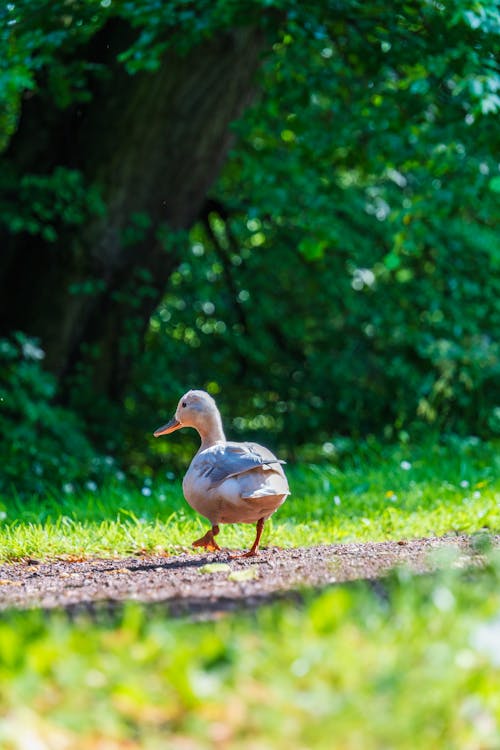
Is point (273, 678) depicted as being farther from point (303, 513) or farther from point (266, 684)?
point (303, 513)

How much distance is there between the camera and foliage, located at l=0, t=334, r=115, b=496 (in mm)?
8312

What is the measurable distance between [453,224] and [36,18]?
5112mm

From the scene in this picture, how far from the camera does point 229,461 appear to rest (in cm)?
497

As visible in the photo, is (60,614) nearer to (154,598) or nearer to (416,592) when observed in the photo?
(154,598)

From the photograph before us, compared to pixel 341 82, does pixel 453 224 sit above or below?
below

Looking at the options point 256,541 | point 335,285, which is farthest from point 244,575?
point 335,285

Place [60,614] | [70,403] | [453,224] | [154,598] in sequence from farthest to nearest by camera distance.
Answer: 1. [453,224]
2. [70,403]
3. [154,598]
4. [60,614]

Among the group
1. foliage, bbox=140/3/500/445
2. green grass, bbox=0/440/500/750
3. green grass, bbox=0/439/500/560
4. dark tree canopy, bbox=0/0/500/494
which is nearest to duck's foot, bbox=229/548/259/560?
green grass, bbox=0/439/500/560

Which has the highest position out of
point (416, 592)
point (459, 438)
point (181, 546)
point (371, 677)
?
point (371, 677)

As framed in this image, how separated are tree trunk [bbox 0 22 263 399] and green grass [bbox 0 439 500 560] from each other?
1.88 metres

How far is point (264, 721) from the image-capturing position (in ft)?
7.07

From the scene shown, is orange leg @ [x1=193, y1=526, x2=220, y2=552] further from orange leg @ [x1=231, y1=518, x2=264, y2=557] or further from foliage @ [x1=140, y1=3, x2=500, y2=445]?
foliage @ [x1=140, y1=3, x2=500, y2=445]

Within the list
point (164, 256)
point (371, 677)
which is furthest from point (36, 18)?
point (371, 677)

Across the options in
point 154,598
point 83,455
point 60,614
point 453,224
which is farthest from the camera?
point 453,224
